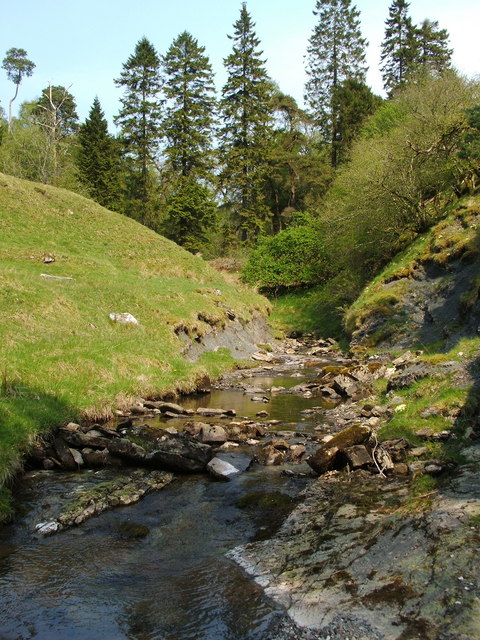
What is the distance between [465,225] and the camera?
79.7 ft

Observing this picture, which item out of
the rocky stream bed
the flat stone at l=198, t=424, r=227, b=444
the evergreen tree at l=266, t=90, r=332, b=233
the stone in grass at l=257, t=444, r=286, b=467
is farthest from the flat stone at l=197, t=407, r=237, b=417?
the evergreen tree at l=266, t=90, r=332, b=233

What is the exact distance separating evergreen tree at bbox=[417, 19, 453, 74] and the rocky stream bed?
6105 cm

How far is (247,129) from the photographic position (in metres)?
57.5

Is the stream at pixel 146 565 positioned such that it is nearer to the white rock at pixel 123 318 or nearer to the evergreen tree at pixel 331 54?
the white rock at pixel 123 318

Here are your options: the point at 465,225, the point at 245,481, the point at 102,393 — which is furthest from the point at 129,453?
the point at 465,225

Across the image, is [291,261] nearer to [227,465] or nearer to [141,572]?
[227,465]

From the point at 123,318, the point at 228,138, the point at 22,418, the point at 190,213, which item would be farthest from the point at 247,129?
the point at 22,418

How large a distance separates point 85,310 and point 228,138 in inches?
1718

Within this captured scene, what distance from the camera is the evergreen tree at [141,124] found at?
5756 cm

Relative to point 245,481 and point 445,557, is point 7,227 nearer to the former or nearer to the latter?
point 245,481

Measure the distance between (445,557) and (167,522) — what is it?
4.14 m

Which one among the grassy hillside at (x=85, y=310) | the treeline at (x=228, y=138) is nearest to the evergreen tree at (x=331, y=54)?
the treeline at (x=228, y=138)

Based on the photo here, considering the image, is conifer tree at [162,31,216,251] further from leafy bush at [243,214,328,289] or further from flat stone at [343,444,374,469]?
flat stone at [343,444,374,469]

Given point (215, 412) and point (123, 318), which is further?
point (123, 318)
